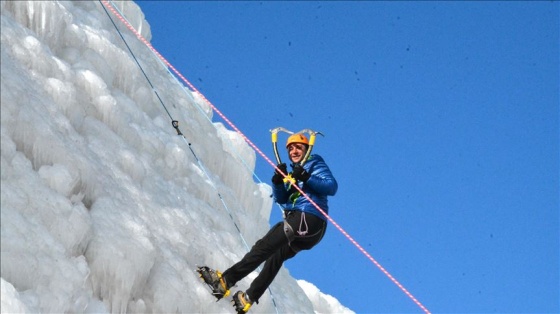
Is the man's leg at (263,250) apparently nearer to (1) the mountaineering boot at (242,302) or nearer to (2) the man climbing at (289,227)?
(2) the man climbing at (289,227)

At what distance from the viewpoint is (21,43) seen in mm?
9008

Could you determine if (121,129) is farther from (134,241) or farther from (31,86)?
(134,241)

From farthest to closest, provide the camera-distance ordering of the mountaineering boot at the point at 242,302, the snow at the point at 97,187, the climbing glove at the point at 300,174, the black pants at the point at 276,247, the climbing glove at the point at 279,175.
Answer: the mountaineering boot at the point at 242,302, the black pants at the point at 276,247, the climbing glove at the point at 279,175, the climbing glove at the point at 300,174, the snow at the point at 97,187

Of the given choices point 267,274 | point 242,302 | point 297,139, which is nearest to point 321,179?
point 297,139

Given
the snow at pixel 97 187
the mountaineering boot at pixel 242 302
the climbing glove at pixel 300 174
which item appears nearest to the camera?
the snow at pixel 97 187

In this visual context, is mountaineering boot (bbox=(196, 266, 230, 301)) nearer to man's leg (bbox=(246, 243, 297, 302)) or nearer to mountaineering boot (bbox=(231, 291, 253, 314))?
mountaineering boot (bbox=(231, 291, 253, 314))

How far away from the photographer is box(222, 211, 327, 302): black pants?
8.10m

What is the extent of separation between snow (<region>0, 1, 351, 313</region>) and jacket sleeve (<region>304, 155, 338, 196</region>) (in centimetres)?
170

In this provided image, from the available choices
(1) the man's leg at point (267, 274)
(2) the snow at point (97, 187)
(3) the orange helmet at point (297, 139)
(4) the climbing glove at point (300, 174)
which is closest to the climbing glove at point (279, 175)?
(4) the climbing glove at point (300, 174)

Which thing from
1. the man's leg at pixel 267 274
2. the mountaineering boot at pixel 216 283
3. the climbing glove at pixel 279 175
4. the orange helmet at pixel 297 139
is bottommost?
the mountaineering boot at pixel 216 283

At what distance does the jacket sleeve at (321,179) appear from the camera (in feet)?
26.0

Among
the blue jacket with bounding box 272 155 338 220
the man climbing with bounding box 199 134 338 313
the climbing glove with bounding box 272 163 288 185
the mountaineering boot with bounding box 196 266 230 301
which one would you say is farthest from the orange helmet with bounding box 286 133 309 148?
the mountaineering boot with bounding box 196 266 230 301

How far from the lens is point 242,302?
823cm

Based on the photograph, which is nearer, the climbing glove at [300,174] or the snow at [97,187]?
the snow at [97,187]
